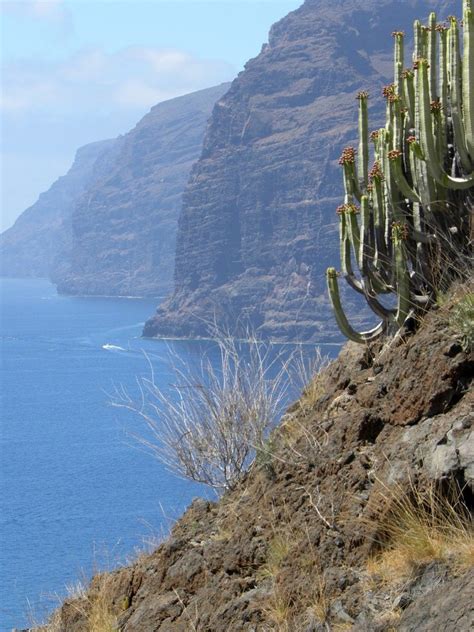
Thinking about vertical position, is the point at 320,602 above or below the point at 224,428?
below

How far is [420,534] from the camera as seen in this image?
492cm

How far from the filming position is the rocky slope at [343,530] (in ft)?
15.8

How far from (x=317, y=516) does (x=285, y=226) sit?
186m

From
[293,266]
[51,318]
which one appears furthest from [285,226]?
[51,318]

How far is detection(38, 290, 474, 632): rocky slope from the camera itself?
4.82m

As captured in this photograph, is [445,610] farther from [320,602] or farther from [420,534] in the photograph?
[320,602]

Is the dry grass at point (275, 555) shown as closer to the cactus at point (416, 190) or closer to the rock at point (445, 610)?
the rock at point (445, 610)

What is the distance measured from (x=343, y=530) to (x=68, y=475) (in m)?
63.9

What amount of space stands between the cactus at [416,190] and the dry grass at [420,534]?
1854 millimetres

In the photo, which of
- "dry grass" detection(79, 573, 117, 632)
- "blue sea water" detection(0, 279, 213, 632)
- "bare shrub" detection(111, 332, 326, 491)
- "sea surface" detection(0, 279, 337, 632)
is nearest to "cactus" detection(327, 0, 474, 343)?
"bare shrub" detection(111, 332, 326, 491)

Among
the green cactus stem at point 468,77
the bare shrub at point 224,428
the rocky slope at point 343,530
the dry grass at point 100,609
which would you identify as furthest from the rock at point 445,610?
the green cactus stem at point 468,77

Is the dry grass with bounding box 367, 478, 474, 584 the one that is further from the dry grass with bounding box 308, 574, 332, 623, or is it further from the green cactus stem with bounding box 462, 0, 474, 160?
the green cactus stem with bounding box 462, 0, 474, 160

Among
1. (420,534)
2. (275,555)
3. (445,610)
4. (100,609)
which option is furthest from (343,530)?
(100,609)

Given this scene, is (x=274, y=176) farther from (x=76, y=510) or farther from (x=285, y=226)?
(x=76, y=510)
